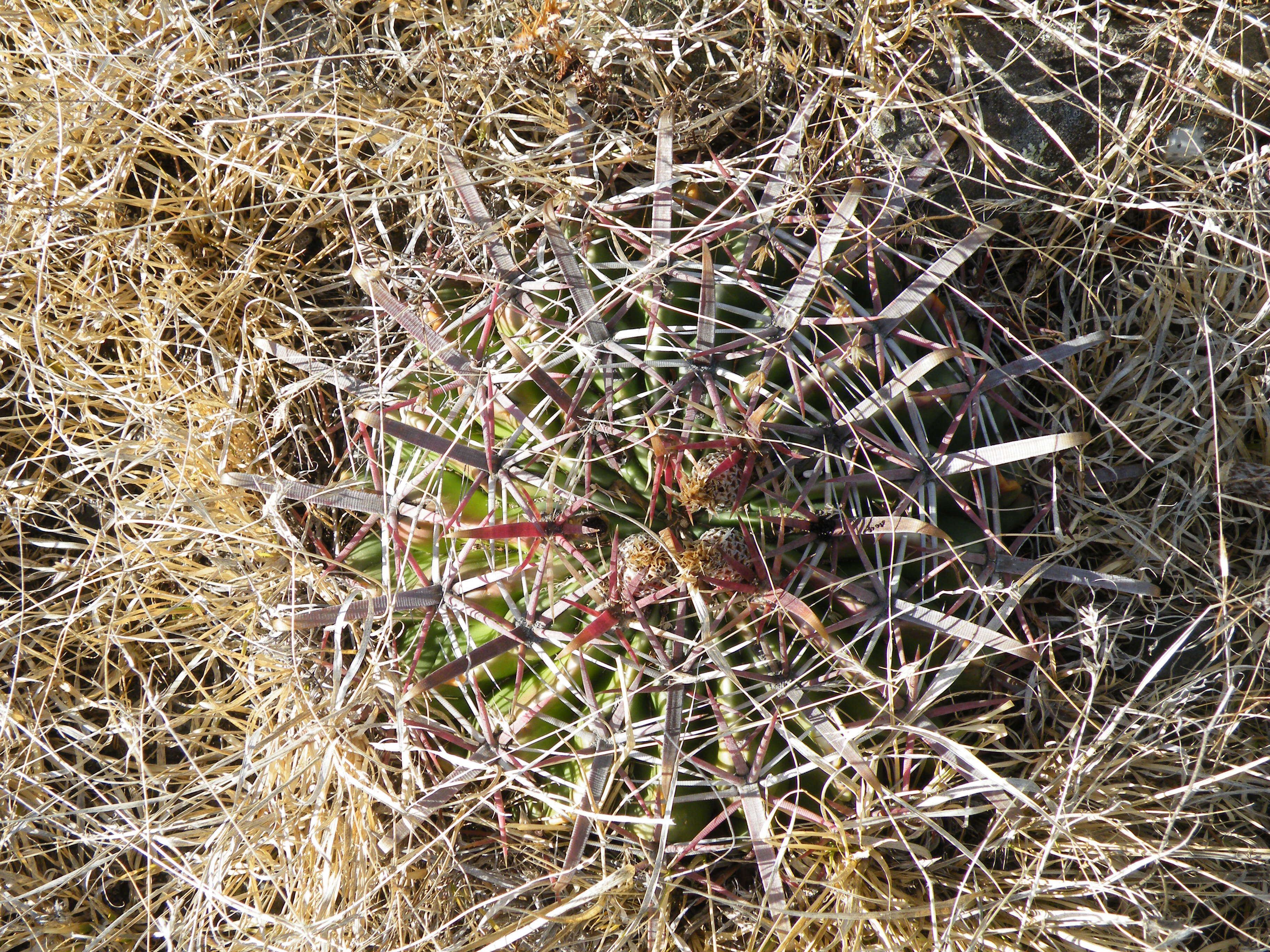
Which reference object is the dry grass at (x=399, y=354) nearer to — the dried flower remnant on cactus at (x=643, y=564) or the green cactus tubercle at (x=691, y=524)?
the green cactus tubercle at (x=691, y=524)

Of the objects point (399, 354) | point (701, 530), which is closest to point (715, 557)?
point (701, 530)

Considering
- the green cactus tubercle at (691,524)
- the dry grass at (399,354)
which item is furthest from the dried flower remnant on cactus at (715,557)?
the dry grass at (399,354)

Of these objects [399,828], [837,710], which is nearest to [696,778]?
[837,710]

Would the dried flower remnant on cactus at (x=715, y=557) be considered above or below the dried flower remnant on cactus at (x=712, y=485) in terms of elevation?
below

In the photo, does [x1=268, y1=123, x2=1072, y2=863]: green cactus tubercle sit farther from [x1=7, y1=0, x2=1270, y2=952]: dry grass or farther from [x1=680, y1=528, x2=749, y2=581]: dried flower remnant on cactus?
[x1=7, y1=0, x2=1270, y2=952]: dry grass

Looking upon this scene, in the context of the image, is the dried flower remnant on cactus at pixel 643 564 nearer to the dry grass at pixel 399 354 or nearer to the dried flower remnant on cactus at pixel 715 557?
the dried flower remnant on cactus at pixel 715 557

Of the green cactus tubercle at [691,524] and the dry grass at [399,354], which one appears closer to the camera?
the green cactus tubercle at [691,524]

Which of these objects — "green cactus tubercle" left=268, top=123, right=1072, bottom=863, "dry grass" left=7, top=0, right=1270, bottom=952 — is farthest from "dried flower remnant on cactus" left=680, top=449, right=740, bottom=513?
"dry grass" left=7, top=0, right=1270, bottom=952

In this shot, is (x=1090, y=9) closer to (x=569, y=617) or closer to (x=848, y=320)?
(x=848, y=320)
